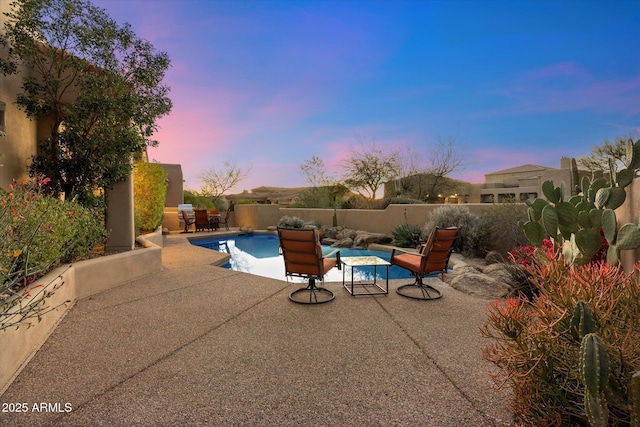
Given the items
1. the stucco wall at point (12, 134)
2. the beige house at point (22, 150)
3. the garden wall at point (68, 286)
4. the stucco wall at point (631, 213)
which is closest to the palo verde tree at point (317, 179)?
the beige house at point (22, 150)

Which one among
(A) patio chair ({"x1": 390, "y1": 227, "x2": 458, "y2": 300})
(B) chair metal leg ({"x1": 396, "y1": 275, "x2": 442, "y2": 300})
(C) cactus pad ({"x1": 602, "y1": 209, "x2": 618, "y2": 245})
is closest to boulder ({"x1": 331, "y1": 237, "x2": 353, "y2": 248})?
(B) chair metal leg ({"x1": 396, "y1": 275, "x2": 442, "y2": 300})

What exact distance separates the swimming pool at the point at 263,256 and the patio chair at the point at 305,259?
1.91 meters

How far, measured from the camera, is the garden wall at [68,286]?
2.39 meters

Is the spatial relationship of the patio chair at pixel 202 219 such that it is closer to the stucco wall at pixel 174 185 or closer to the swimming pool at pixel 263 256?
the swimming pool at pixel 263 256

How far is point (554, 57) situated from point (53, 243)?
47.9ft

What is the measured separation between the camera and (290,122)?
1814cm

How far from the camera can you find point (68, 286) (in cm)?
406

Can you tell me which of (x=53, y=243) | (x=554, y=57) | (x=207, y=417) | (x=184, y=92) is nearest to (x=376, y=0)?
(x=554, y=57)

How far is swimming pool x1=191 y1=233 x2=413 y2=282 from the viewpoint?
7.19m

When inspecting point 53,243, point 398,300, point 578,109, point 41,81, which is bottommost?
point 398,300

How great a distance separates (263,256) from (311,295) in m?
5.81

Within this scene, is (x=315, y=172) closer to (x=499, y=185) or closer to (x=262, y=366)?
(x=262, y=366)

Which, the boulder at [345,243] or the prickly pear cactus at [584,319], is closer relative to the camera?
the prickly pear cactus at [584,319]

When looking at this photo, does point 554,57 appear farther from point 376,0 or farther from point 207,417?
point 207,417
